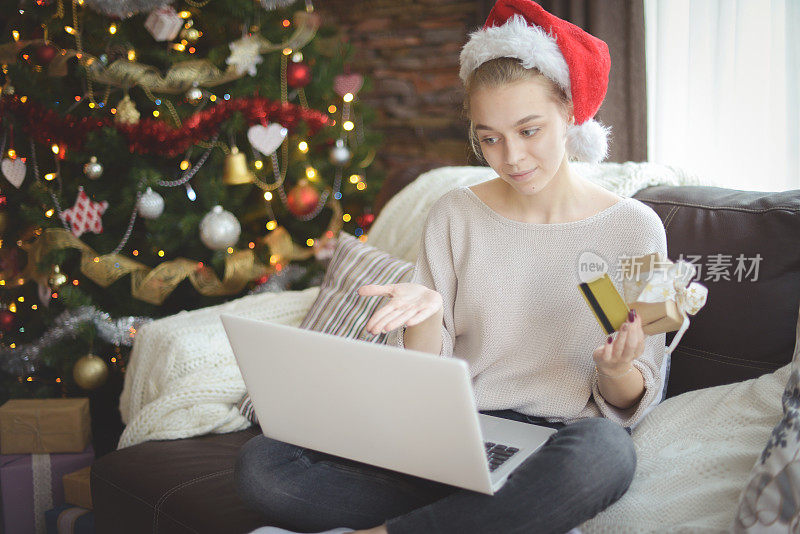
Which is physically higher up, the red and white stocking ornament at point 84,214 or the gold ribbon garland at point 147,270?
the red and white stocking ornament at point 84,214

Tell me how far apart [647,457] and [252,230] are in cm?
195

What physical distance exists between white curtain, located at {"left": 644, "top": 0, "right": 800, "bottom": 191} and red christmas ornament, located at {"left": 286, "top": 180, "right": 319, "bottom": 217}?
1234 mm

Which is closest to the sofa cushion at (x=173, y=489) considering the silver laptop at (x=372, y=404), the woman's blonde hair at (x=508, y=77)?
the silver laptop at (x=372, y=404)

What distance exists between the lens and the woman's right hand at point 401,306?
117 centimetres

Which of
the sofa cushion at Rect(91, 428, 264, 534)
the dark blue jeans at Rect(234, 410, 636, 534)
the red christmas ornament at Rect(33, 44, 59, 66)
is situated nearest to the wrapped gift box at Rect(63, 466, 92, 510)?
the sofa cushion at Rect(91, 428, 264, 534)

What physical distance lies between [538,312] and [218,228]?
4.53 ft

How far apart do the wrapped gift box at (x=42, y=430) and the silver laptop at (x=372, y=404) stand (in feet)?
3.78

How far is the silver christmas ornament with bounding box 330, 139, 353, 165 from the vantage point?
8.92 feet

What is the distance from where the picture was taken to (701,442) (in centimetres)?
125

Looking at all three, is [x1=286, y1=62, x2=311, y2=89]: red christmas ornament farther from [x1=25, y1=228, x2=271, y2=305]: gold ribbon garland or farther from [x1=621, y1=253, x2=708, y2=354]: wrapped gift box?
[x1=621, y1=253, x2=708, y2=354]: wrapped gift box

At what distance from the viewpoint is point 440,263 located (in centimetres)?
147

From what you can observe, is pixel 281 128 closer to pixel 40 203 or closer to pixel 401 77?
pixel 40 203

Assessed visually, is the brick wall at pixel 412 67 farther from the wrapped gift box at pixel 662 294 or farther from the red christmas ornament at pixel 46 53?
the wrapped gift box at pixel 662 294

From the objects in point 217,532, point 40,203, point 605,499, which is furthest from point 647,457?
point 40,203
